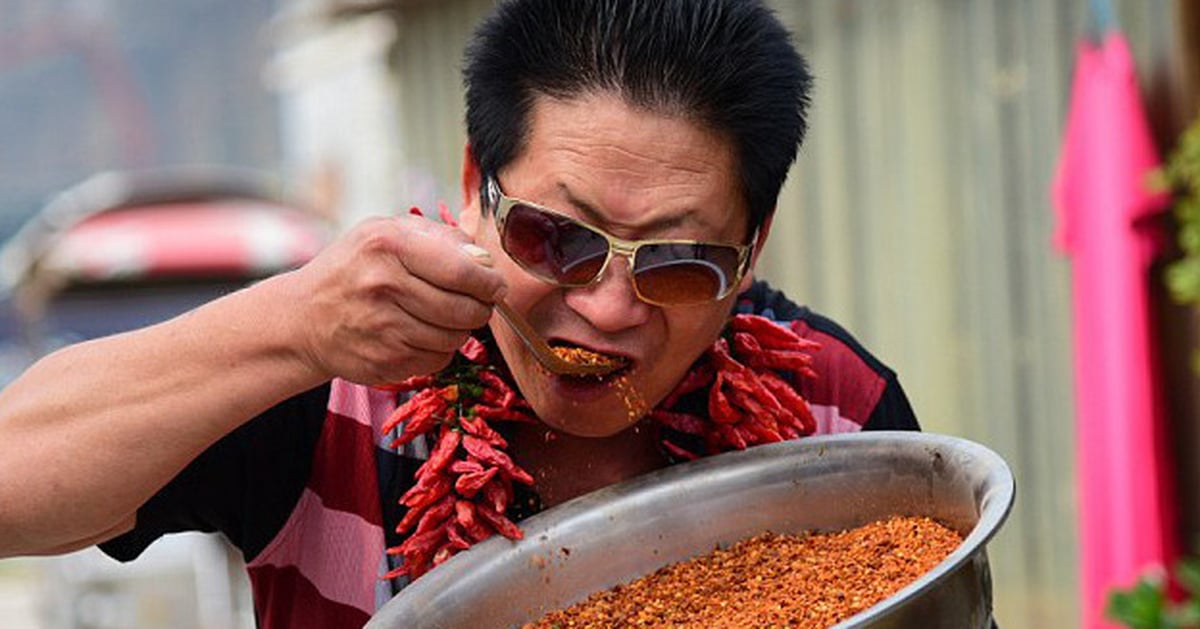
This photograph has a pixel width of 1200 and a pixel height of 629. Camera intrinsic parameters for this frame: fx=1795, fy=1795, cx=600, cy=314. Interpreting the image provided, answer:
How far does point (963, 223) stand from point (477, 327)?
399cm

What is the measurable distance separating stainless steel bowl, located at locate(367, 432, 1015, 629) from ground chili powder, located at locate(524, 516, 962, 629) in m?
0.02

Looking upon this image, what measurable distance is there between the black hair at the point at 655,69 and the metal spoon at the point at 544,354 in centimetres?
21

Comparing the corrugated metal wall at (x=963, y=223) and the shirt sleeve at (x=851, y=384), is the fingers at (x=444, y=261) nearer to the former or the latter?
the shirt sleeve at (x=851, y=384)

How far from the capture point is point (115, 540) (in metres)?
1.93

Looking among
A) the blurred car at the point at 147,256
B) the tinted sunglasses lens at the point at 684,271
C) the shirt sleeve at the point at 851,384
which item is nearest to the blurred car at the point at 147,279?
the blurred car at the point at 147,256

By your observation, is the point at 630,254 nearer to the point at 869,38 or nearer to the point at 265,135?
the point at 869,38

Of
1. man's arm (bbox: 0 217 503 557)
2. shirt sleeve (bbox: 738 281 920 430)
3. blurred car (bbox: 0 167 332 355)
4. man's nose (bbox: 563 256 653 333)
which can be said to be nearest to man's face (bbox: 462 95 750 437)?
man's nose (bbox: 563 256 653 333)

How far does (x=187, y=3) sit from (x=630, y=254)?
23493mm

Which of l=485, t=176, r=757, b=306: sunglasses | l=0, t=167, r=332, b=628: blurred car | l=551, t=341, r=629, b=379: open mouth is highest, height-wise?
l=485, t=176, r=757, b=306: sunglasses

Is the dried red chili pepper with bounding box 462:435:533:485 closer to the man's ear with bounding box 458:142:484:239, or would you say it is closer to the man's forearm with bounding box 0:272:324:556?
the man's ear with bounding box 458:142:484:239

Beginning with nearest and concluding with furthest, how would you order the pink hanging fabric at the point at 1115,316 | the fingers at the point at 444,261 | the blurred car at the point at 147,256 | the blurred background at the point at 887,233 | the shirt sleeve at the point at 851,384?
the fingers at the point at 444,261 → the shirt sleeve at the point at 851,384 → the pink hanging fabric at the point at 1115,316 → the blurred background at the point at 887,233 → the blurred car at the point at 147,256

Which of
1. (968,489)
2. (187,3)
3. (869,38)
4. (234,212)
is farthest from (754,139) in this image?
(187,3)

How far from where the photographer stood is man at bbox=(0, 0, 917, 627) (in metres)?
1.65

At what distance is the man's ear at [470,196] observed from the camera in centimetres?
199
